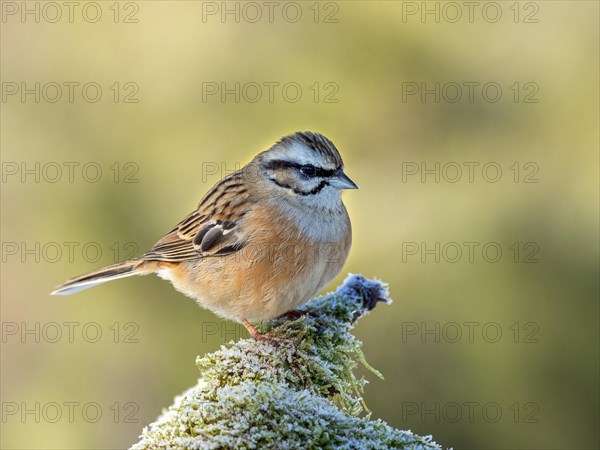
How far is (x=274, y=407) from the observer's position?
2.75 m

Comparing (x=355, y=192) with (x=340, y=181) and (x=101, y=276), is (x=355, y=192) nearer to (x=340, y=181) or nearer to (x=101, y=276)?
(x=340, y=181)

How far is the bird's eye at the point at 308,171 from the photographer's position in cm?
505

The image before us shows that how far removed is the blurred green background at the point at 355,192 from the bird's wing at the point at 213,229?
2029 millimetres

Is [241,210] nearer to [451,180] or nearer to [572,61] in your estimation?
[451,180]

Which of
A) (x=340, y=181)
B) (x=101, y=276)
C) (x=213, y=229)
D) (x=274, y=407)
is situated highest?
(x=340, y=181)

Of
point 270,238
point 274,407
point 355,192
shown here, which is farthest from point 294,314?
point 355,192

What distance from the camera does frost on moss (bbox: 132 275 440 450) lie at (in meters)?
2.57

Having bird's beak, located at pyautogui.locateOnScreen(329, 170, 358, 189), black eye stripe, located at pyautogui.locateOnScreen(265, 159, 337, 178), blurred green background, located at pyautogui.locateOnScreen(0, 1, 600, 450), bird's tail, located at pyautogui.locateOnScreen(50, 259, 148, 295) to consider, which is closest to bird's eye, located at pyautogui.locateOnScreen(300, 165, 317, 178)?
black eye stripe, located at pyautogui.locateOnScreen(265, 159, 337, 178)

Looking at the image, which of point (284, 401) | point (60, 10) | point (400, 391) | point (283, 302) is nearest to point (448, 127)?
point (400, 391)

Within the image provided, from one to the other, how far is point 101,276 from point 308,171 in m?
2.04

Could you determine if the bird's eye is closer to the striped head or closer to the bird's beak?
the striped head

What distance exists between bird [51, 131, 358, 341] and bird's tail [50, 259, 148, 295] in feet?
0.04

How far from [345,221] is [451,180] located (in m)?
3.41

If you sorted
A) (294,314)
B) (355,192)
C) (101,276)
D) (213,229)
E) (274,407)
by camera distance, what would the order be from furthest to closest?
(355,192) → (101,276) → (213,229) → (294,314) → (274,407)
